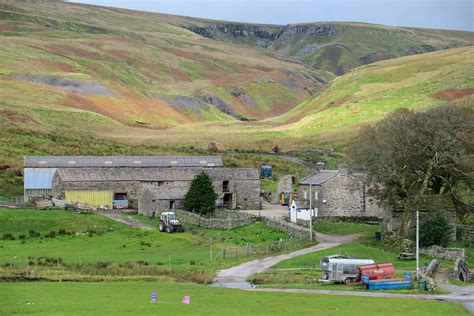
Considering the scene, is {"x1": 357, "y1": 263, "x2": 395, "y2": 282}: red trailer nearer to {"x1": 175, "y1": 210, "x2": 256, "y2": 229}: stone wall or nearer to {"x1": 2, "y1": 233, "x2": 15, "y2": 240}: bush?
{"x1": 175, "y1": 210, "x2": 256, "y2": 229}: stone wall

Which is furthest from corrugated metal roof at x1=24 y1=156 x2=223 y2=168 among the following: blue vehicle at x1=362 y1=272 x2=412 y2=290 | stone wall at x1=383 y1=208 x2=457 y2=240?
blue vehicle at x1=362 y1=272 x2=412 y2=290

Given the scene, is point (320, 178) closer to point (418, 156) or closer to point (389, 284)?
point (418, 156)

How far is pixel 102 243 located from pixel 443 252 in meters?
25.5

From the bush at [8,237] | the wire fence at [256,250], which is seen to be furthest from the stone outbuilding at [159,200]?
the wire fence at [256,250]

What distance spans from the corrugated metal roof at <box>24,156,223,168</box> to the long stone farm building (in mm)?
106

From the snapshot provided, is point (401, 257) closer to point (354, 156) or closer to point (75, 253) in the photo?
point (354, 156)

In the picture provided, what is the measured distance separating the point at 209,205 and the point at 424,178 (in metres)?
23.2

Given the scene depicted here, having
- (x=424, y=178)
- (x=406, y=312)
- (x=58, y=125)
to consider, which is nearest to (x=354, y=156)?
(x=424, y=178)

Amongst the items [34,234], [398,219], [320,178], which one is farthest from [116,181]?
[398,219]

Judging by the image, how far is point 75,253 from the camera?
199ft

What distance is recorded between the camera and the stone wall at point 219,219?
73838 millimetres

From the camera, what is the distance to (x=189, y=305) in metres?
37.8

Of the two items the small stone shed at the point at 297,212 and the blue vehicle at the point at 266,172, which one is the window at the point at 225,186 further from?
the blue vehicle at the point at 266,172

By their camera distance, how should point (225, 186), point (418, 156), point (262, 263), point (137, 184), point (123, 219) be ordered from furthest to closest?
point (137, 184), point (225, 186), point (123, 219), point (418, 156), point (262, 263)
